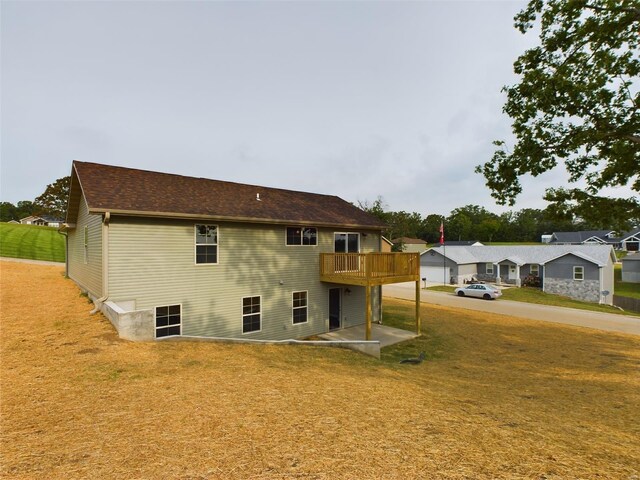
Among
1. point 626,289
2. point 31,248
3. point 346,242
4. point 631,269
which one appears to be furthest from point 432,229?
point 31,248

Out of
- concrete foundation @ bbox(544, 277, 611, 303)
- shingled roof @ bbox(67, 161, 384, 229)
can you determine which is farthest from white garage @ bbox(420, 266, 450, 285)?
shingled roof @ bbox(67, 161, 384, 229)

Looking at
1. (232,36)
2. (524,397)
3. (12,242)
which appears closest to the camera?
(524,397)

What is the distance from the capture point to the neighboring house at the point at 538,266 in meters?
30.2

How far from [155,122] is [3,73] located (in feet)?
27.8

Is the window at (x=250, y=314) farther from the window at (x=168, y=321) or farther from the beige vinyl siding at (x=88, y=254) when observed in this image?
the beige vinyl siding at (x=88, y=254)

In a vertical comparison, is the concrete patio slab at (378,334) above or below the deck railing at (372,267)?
below

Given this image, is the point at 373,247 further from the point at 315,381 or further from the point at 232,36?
the point at 232,36

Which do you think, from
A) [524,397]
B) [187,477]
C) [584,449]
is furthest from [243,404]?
[524,397]

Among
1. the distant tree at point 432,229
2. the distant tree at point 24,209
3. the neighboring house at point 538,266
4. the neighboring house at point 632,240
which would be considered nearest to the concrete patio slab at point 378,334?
the neighboring house at point 538,266

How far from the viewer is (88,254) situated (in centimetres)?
1239

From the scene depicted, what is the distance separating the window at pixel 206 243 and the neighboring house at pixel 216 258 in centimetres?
4

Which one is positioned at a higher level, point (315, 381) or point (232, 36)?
point (232, 36)

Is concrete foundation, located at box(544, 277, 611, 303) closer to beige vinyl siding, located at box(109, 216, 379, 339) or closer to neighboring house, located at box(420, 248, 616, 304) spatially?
neighboring house, located at box(420, 248, 616, 304)

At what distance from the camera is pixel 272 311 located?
13.4 meters
